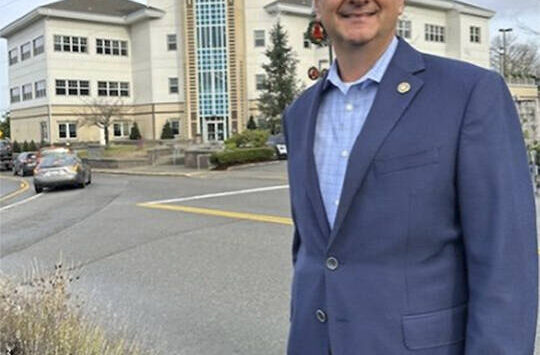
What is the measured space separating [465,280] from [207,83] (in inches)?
2115

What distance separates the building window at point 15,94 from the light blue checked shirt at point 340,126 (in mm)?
64747

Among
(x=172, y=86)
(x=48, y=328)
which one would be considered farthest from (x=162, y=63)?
(x=48, y=328)

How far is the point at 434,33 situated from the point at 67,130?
117ft

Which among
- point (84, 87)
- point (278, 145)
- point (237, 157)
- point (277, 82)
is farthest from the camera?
point (84, 87)

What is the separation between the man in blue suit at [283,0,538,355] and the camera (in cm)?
172

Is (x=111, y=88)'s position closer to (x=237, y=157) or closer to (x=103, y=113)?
(x=103, y=113)

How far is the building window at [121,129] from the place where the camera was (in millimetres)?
55881

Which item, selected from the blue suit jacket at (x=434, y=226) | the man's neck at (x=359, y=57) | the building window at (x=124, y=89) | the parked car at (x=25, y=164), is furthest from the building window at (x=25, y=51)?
the blue suit jacket at (x=434, y=226)

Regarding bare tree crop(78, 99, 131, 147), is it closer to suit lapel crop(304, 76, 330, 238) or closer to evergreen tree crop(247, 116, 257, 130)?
evergreen tree crop(247, 116, 257, 130)

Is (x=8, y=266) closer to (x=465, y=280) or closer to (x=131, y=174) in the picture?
(x=465, y=280)

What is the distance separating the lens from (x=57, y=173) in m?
22.3

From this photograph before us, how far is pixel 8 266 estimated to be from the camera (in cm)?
883

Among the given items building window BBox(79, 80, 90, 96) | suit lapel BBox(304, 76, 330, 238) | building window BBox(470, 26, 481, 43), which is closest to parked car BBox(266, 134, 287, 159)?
building window BBox(79, 80, 90, 96)

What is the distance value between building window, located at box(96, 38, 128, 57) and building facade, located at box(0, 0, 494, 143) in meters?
0.09
